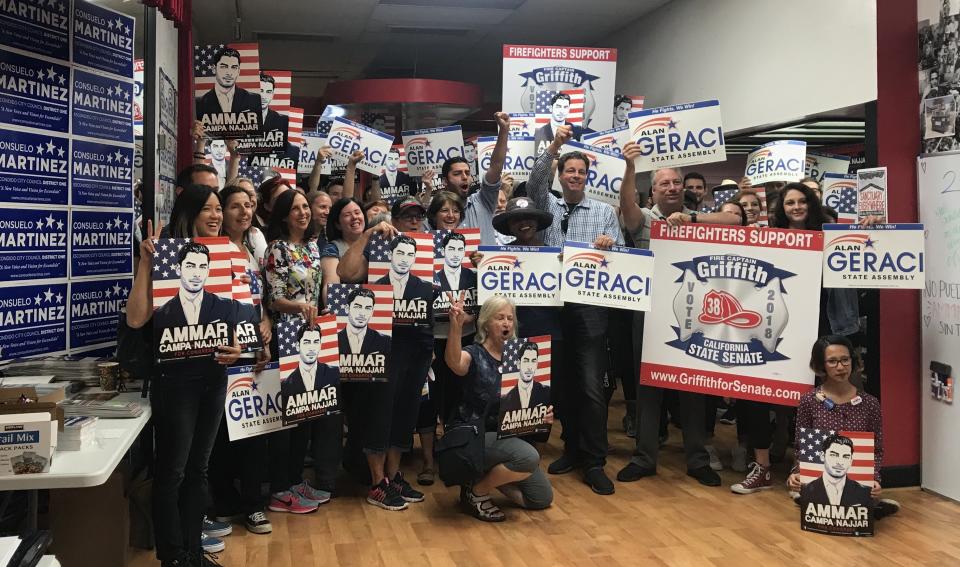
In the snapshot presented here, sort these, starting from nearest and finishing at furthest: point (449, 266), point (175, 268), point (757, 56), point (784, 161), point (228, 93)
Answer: point (175, 268)
point (228, 93)
point (449, 266)
point (784, 161)
point (757, 56)

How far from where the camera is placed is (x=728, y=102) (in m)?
7.12

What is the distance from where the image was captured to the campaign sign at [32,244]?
327cm

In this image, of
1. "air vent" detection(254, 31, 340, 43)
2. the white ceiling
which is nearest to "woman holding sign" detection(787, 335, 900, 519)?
the white ceiling

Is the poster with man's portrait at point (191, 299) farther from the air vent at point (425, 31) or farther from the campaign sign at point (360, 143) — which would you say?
the air vent at point (425, 31)

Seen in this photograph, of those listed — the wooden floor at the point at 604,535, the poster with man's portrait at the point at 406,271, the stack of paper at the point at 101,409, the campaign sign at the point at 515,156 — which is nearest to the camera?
the stack of paper at the point at 101,409

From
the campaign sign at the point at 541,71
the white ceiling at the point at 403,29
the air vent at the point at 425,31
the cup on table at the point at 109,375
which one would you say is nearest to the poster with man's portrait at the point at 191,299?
the cup on table at the point at 109,375

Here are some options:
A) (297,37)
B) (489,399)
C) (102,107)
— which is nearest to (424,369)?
(489,399)

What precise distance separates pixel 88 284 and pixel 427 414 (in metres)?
2.02

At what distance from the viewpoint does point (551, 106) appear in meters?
6.48

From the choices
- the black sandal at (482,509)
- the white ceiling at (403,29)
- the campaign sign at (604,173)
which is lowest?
the black sandal at (482,509)

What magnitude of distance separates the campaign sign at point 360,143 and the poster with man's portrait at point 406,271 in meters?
1.67

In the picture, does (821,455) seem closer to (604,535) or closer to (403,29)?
(604,535)

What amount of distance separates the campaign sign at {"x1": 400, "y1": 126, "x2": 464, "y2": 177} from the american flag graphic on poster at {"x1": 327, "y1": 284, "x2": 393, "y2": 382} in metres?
2.35

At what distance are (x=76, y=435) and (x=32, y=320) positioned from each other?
1133 millimetres
